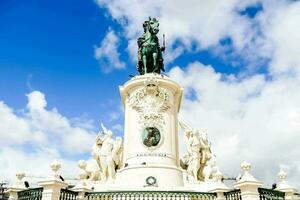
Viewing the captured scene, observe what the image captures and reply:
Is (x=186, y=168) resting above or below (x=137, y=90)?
below

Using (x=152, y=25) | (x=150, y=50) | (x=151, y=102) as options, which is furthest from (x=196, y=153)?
(x=152, y=25)

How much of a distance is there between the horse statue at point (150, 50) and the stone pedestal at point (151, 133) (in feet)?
6.96

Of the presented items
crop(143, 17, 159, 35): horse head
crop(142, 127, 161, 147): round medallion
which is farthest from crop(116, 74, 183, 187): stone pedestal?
crop(143, 17, 159, 35): horse head

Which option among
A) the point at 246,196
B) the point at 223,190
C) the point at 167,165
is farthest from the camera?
the point at 167,165

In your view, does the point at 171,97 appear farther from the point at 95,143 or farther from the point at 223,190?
the point at 223,190

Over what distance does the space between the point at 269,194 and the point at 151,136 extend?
24.8 ft

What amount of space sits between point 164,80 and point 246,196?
30.5 feet

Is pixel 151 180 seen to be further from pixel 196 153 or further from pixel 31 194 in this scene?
pixel 31 194

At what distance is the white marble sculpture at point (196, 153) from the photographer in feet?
71.9

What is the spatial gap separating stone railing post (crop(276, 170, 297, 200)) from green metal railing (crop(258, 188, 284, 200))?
231 mm

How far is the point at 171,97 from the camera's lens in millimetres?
21703

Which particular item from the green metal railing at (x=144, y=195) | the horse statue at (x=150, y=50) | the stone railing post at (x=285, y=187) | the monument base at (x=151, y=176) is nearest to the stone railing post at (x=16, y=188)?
the green metal railing at (x=144, y=195)

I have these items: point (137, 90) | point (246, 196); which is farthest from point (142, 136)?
point (246, 196)

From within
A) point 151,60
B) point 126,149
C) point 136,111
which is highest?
point 151,60
